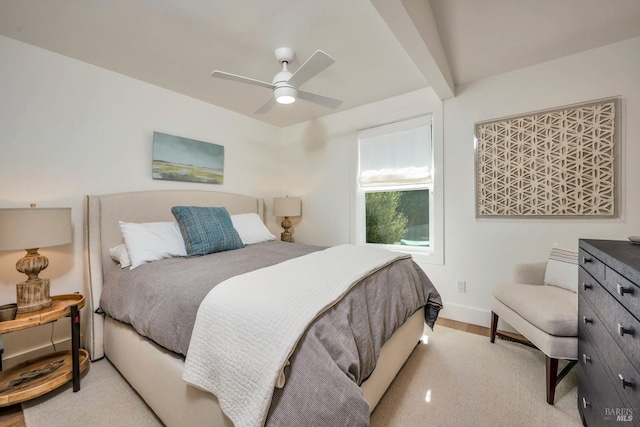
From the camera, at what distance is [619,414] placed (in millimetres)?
864

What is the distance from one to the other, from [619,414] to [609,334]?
266 mm

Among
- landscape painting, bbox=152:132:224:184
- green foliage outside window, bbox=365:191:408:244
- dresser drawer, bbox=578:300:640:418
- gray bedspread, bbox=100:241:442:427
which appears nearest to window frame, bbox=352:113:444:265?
green foliage outside window, bbox=365:191:408:244

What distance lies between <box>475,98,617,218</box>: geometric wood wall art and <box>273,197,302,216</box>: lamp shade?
2.17m

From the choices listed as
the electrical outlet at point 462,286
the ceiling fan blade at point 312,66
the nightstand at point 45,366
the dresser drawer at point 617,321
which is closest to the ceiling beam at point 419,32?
the ceiling fan blade at point 312,66

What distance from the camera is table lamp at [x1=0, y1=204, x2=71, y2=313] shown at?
1.51 m

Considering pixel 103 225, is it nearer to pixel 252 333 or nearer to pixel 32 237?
pixel 32 237

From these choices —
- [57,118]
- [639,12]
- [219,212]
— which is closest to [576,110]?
[639,12]

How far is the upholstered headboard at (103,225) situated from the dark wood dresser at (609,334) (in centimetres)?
292

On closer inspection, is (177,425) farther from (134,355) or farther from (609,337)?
(609,337)

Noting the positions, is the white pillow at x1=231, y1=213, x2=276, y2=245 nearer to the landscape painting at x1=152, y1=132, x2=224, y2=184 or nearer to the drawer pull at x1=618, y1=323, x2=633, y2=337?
the landscape painting at x1=152, y1=132, x2=224, y2=184

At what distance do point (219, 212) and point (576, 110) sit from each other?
3.21 m

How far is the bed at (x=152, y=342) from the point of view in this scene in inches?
46.6

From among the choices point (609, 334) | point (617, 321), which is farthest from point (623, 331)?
point (609, 334)

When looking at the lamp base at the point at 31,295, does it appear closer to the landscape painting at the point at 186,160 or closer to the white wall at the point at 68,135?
the white wall at the point at 68,135
